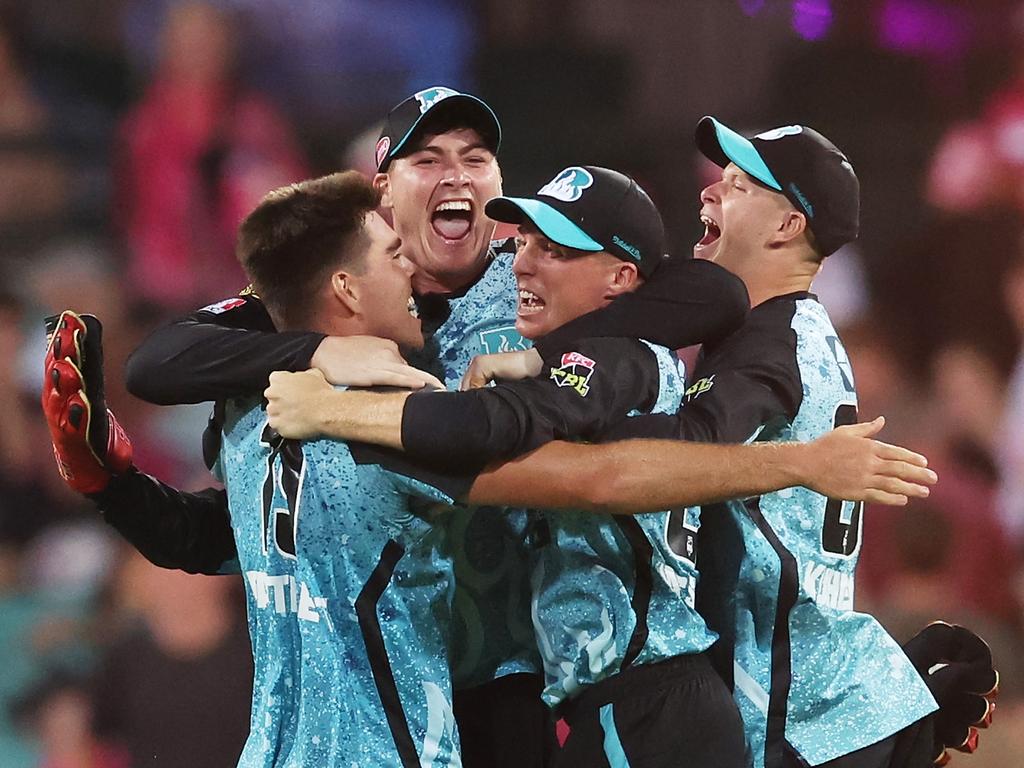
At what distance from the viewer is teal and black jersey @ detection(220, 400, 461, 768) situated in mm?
2426

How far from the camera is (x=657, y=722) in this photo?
256 centimetres

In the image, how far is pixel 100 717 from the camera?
5793 millimetres

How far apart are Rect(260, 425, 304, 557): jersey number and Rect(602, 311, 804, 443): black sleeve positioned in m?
0.55

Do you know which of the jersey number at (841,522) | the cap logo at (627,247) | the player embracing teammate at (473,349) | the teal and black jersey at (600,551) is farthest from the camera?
the jersey number at (841,522)

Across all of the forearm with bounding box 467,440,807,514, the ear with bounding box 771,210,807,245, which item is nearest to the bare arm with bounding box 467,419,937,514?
the forearm with bounding box 467,440,807,514

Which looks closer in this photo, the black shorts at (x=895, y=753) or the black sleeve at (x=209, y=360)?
the black sleeve at (x=209, y=360)

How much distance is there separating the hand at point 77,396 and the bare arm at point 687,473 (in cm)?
82

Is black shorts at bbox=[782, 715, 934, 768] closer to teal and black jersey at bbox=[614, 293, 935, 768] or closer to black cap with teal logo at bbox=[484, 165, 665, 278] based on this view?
teal and black jersey at bbox=[614, 293, 935, 768]

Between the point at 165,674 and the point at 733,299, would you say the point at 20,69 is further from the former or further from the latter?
the point at 733,299

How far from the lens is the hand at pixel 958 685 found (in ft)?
10.7

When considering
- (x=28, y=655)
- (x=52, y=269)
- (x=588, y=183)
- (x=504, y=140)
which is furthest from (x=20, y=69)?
(x=588, y=183)

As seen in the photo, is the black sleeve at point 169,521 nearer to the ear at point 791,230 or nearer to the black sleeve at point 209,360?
the black sleeve at point 209,360

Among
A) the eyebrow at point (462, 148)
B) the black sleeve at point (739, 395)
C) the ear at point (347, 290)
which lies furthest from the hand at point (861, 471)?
the eyebrow at point (462, 148)

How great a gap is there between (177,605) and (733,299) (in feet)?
11.7
